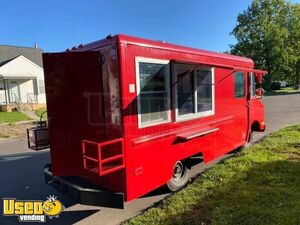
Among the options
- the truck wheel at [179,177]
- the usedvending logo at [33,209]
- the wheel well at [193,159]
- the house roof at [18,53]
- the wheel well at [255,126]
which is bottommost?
the usedvending logo at [33,209]

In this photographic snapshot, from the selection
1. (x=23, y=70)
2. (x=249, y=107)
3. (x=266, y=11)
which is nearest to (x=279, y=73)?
(x=266, y=11)

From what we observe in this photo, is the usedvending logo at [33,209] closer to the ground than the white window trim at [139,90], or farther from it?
closer to the ground

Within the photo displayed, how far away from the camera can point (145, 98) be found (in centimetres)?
441

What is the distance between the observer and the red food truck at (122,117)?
4.12 m

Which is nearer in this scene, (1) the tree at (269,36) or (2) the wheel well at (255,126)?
(2) the wheel well at (255,126)

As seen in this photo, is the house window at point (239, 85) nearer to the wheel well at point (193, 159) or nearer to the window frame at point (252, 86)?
the window frame at point (252, 86)

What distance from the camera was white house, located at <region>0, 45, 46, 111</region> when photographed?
87.3 ft

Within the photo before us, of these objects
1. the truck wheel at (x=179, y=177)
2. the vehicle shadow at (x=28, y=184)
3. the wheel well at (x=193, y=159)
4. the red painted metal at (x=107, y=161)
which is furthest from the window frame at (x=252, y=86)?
the vehicle shadow at (x=28, y=184)

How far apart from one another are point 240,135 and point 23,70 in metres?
27.9

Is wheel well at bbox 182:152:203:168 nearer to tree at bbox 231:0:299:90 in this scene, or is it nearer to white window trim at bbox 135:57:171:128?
white window trim at bbox 135:57:171:128

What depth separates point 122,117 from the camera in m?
4.09

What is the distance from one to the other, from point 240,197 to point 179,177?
4.02ft

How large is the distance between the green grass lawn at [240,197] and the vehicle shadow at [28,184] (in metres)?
1.22

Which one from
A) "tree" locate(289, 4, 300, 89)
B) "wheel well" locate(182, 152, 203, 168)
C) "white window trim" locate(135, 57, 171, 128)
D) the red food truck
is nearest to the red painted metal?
the red food truck
